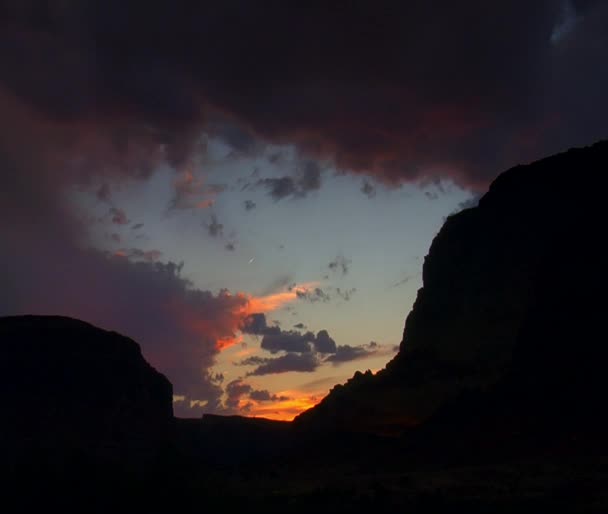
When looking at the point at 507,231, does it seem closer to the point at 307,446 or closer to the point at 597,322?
the point at 597,322

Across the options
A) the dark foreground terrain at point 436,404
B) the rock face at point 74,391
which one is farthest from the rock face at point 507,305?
the rock face at point 74,391

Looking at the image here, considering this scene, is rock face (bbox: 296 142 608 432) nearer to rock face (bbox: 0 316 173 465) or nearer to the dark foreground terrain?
the dark foreground terrain

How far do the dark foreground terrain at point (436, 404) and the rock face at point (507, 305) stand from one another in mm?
186

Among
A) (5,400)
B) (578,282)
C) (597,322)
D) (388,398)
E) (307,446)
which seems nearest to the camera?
(597,322)

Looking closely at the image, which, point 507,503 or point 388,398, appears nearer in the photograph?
point 507,503

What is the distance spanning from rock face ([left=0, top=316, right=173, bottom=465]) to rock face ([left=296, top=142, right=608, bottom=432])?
96.3ft

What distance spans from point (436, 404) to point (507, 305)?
13.4 m

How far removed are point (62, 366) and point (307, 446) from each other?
3967 centimetres

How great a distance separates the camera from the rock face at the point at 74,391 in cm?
9794

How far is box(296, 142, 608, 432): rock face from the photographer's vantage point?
64.3 m

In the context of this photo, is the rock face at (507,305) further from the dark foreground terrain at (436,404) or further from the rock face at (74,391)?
the rock face at (74,391)

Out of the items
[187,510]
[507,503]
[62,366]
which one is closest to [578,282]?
[507,503]

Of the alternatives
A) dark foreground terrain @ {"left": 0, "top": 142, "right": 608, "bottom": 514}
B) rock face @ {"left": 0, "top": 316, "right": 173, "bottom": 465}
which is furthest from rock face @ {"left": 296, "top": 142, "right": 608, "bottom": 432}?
rock face @ {"left": 0, "top": 316, "right": 173, "bottom": 465}

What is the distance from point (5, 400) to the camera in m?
101
